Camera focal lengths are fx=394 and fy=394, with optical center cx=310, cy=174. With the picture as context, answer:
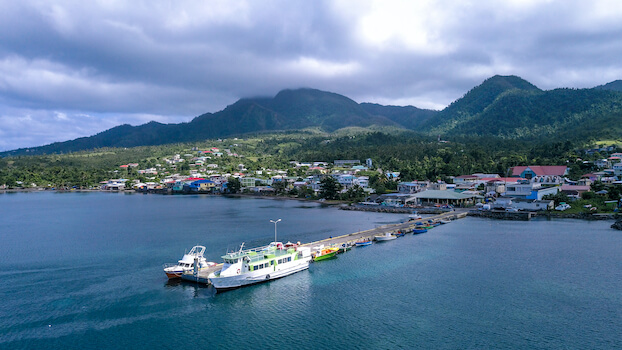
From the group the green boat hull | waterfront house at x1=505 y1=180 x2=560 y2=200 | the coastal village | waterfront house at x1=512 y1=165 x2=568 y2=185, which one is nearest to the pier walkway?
the green boat hull

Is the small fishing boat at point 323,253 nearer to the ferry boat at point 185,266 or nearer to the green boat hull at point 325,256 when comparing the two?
the green boat hull at point 325,256

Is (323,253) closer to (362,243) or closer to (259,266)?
(362,243)

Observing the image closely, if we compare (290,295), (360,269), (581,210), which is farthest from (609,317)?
(581,210)

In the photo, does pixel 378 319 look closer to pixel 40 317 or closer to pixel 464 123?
pixel 40 317

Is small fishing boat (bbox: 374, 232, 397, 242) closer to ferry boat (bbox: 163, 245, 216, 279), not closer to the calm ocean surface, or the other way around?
the calm ocean surface

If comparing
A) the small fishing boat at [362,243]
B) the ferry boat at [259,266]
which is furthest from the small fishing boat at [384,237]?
the ferry boat at [259,266]
